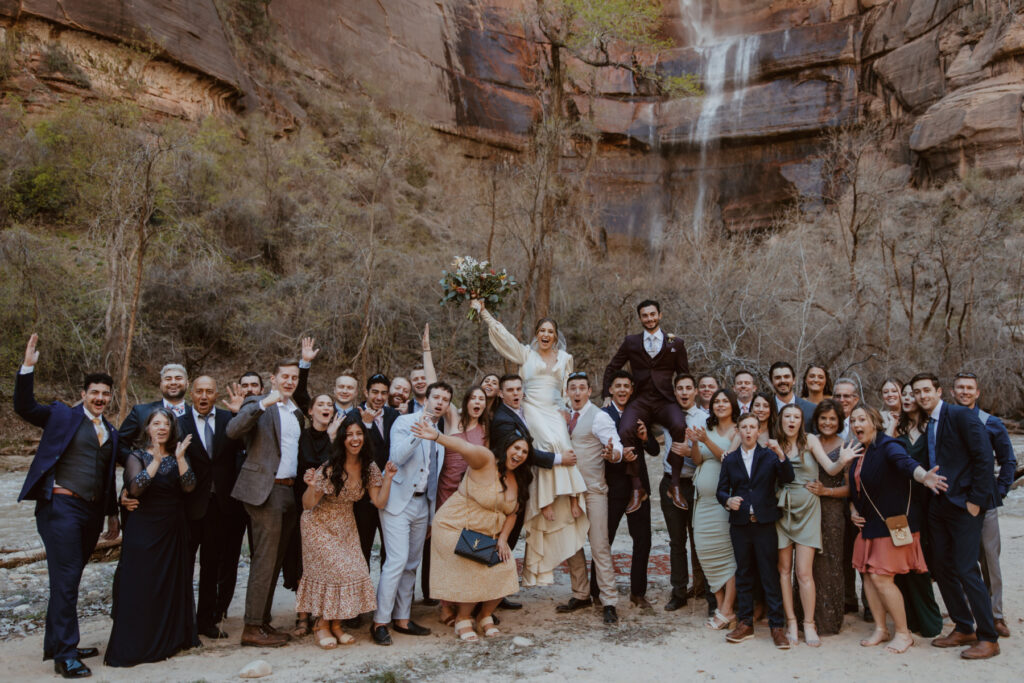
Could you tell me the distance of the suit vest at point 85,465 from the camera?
15.1 feet

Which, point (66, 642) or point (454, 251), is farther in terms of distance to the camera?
point (454, 251)

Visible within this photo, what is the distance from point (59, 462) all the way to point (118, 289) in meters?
9.22

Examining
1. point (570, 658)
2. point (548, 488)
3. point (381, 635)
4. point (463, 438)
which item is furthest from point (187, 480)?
point (570, 658)

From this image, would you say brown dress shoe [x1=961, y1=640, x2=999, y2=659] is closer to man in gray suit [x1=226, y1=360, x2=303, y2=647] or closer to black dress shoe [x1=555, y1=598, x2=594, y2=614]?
black dress shoe [x1=555, y1=598, x2=594, y2=614]

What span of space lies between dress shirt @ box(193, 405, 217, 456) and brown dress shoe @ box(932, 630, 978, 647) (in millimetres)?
5443

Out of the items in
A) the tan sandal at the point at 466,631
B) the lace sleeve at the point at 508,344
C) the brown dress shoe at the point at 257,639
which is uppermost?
the lace sleeve at the point at 508,344

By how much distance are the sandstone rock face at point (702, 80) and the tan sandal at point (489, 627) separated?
70.8 ft

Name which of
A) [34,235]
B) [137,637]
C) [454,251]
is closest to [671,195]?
[454,251]

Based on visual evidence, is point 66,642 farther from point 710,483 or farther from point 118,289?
point 118,289

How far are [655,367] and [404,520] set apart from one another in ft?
8.86

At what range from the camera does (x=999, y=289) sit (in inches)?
709

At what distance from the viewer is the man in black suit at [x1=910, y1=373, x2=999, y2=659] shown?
4637mm

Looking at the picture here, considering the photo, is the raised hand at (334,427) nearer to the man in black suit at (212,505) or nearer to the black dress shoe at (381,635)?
the man in black suit at (212,505)

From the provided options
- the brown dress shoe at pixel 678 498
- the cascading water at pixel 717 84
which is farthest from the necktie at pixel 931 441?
the cascading water at pixel 717 84
